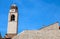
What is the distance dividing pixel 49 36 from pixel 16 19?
67.5 ft

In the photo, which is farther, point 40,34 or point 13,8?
point 13,8

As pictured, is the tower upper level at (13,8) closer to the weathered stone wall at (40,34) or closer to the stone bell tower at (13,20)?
the stone bell tower at (13,20)

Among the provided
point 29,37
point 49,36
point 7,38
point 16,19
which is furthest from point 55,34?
point 16,19

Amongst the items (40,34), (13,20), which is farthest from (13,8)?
(40,34)

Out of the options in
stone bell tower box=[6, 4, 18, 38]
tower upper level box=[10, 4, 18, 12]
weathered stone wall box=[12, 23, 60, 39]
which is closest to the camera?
weathered stone wall box=[12, 23, 60, 39]

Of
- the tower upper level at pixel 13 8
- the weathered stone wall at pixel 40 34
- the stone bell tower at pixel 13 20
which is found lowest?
the weathered stone wall at pixel 40 34

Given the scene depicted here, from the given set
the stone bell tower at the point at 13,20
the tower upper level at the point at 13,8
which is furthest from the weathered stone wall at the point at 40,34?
the tower upper level at the point at 13,8

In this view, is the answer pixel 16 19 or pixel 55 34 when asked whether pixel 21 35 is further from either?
pixel 16 19

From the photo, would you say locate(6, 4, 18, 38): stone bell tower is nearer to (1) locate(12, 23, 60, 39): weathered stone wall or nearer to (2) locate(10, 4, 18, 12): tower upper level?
(2) locate(10, 4, 18, 12): tower upper level

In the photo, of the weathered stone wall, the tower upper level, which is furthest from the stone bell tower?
the weathered stone wall

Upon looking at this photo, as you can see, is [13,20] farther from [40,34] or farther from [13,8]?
[40,34]

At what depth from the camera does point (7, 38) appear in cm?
4241

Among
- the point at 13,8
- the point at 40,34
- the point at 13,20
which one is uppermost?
the point at 13,8

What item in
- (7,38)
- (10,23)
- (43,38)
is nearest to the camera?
(43,38)
